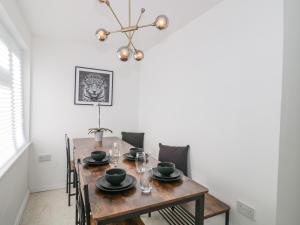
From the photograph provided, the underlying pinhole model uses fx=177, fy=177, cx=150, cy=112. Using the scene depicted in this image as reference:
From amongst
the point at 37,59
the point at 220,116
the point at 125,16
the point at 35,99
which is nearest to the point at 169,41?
the point at 125,16

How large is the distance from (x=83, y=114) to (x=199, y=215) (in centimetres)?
268

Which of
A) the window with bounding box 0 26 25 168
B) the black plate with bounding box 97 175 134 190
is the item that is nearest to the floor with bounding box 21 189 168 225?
the window with bounding box 0 26 25 168

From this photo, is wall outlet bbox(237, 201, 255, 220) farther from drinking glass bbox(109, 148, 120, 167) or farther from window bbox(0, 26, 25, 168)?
window bbox(0, 26, 25, 168)

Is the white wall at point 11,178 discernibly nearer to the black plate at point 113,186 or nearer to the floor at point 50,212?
the floor at point 50,212

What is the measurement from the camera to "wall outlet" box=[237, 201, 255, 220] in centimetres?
153

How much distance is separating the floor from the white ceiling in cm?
259

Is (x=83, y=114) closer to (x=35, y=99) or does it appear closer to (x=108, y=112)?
(x=108, y=112)

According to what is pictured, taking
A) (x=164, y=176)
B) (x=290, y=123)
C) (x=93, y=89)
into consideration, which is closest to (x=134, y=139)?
(x=93, y=89)

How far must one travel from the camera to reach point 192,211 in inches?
64.6

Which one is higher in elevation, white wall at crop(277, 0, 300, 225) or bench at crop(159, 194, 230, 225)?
white wall at crop(277, 0, 300, 225)

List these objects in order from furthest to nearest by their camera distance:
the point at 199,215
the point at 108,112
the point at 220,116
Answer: the point at 108,112
the point at 220,116
the point at 199,215

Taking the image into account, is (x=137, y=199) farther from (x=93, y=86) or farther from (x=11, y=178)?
(x=93, y=86)

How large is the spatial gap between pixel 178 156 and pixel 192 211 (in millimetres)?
695

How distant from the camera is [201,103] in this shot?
6.99ft
